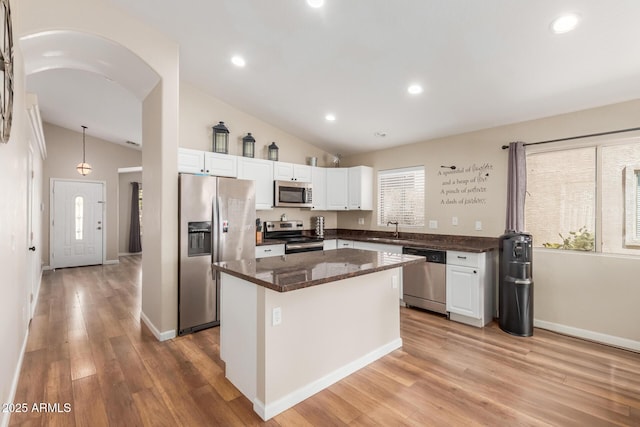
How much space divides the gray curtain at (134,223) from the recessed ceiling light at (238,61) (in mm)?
7296

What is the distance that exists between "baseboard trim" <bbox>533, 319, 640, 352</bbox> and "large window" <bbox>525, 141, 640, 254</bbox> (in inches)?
34.4

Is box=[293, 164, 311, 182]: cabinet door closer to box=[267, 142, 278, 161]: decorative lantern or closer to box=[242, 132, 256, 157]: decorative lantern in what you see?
box=[267, 142, 278, 161]: decorative lantern

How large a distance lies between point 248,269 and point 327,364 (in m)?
0.98

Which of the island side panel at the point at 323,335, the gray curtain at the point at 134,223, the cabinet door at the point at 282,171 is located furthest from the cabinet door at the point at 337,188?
the gray curtain at the point at 134,223

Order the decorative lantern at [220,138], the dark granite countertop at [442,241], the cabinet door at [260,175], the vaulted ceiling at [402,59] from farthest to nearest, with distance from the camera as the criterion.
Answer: the cabinet door at [260,175] < the decorative lantern at [220,138] < the dark granite countertop at [442,241] < the vaulted ceiling at [402,59]

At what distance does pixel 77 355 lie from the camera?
9.16 ft

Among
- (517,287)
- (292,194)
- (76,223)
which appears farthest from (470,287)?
(76,223)

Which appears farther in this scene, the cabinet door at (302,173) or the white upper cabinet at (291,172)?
the cabinet door at (302,173)

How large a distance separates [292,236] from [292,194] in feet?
2.47

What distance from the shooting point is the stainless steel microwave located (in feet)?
15.6

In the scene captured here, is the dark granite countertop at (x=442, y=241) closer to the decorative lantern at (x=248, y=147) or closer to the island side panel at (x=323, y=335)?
the island side panel at (x=323, y=335)

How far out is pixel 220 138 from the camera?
14.6 ft

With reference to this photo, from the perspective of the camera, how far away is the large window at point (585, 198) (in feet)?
10.2

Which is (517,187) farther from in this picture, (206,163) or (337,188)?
(206,163)
